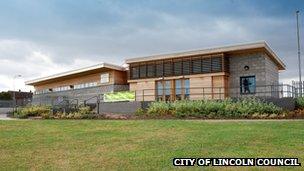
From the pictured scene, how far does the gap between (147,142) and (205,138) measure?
185 centimetres

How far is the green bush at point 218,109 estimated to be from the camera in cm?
2298

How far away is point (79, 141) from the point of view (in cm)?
1309

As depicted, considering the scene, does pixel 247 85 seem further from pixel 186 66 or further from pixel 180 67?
pixel 180 67

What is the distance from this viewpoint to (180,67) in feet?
109

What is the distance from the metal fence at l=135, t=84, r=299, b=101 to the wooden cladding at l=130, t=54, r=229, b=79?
54.3 inches

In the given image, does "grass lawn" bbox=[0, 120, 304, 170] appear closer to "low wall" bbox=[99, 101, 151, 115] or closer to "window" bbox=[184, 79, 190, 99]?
"low wall" bbox=[99, 101, 151, 115]

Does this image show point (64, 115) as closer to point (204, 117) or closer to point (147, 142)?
point (204, 117)

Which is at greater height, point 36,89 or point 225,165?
point 36,89

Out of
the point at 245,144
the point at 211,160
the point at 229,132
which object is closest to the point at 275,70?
the point at 229,132

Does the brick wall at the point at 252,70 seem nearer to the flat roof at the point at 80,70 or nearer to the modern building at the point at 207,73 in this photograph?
the modern building at the point at 207,73

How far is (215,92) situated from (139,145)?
20.1 meters

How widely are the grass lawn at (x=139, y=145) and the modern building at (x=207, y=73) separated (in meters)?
15.1

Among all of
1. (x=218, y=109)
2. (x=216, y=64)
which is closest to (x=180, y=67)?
(x=216, y=64)

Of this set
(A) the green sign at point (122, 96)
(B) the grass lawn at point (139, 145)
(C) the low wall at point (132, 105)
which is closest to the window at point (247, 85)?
(C) the low wall at point (132, 105)
